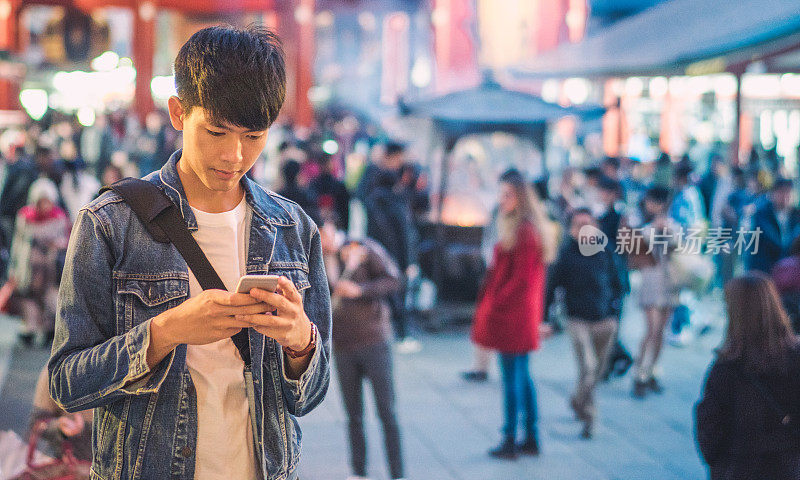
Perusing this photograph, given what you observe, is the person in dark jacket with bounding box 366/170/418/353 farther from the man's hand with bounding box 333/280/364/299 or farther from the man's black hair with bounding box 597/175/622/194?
the man's hand with bounding box 333/280/364/299

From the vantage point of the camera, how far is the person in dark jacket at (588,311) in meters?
6.27

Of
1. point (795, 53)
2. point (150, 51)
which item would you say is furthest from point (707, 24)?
point (150, 51)

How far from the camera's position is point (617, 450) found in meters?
5.91

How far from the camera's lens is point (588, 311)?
20.7 ft

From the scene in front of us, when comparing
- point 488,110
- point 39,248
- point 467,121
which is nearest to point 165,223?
point 39,248

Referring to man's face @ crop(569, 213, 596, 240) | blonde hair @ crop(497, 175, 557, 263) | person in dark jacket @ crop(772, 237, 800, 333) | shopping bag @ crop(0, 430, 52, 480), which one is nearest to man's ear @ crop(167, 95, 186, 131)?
shopping bag @ crop(0, 430, 52, 480)

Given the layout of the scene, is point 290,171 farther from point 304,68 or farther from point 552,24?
point 304,68

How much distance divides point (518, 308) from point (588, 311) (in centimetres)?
76

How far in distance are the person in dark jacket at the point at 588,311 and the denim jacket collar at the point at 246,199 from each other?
4.41 metres

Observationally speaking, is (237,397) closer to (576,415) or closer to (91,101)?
(576,415)

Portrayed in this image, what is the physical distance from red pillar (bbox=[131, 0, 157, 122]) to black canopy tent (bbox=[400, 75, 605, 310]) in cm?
1915

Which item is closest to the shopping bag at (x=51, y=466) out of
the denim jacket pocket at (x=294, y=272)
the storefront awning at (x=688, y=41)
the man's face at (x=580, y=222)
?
the denim jacket pocket at (x=294, y=272)

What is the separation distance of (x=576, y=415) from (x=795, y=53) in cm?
332

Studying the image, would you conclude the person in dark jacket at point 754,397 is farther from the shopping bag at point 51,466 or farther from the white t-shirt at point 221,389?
the shopping bag at point 51,466
